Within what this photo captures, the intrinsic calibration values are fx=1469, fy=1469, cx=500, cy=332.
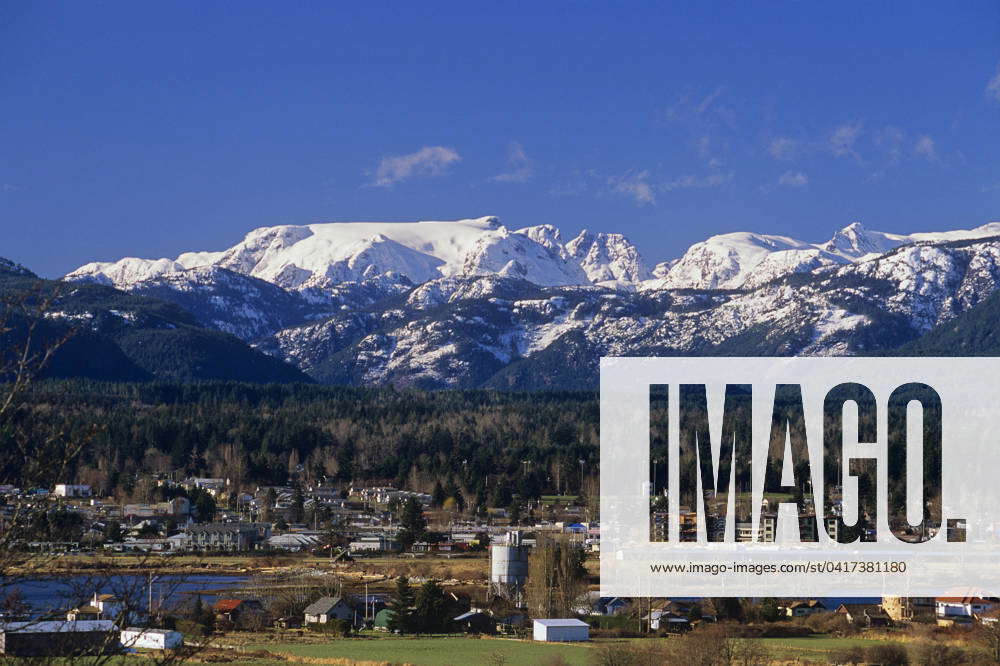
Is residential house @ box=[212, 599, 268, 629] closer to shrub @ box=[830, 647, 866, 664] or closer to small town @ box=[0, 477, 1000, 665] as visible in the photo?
small town @ box=[0, 477, 1000, 665]

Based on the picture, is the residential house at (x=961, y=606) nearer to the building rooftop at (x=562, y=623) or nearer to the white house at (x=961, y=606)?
the white house at (x=961, y=606)

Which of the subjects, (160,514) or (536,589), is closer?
(536,589)

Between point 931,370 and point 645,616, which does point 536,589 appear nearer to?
point 645,616

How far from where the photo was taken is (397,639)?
44938mm

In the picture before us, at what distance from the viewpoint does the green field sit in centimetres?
3800

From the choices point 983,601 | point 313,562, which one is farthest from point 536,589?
point 313,562

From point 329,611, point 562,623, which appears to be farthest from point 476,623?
point 329,611

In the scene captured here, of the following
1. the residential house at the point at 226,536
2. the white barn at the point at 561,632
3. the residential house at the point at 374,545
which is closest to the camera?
the white barn at the point at 561,632

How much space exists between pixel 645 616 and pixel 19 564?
36.9m

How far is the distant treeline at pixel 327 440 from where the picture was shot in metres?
117
